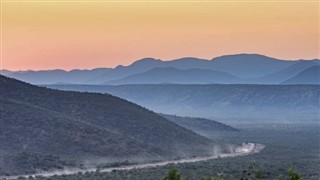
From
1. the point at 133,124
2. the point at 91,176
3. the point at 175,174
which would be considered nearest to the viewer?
→ the point at 175,174

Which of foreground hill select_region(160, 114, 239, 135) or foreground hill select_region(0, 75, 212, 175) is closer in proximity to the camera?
foreground hill select_region(0, 75, 212, 175)

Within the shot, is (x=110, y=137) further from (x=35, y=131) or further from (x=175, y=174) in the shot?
(x=175, y=174)

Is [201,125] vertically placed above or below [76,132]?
above

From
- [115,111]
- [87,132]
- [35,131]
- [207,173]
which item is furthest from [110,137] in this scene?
[207,173]

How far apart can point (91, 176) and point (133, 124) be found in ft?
136

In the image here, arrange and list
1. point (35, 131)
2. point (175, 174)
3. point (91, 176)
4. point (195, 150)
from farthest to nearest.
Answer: point (195, 150), point (35, 131), point (91, 176), point (175, 174)

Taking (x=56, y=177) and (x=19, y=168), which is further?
(x=19, y=168)

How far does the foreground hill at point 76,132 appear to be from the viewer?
7212 centimetres

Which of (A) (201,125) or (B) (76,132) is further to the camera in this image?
(A) (201,125)

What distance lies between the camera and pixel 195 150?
8744cm

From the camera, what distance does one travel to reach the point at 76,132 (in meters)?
83.2

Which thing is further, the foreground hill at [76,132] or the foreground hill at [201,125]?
the foreground hill at [201,125]

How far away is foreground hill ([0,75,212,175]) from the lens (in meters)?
72.1

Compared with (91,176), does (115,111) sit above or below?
above
